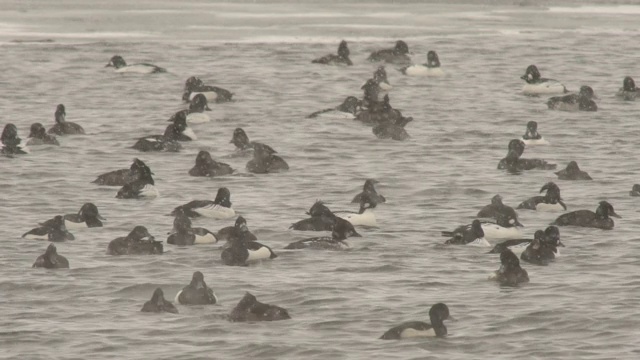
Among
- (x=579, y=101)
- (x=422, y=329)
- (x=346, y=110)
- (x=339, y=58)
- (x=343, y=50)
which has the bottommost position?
(x=422, y=329)

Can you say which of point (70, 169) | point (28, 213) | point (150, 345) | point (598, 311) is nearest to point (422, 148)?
point (70, 169)

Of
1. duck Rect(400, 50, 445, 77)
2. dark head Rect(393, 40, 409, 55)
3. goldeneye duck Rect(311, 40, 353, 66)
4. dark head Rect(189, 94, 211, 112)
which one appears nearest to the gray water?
duck Rect(400, 50, 445, 77)

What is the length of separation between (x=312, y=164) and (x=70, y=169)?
406 centimetres

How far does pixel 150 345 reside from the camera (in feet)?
57.5

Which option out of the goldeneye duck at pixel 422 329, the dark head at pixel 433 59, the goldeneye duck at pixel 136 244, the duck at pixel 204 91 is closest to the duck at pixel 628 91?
the dark head at pixel 433 59

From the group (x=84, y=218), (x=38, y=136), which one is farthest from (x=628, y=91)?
(x=84, y=218)

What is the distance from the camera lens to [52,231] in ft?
73.4

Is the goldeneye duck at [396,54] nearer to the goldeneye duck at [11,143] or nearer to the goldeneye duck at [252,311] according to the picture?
the goldeneye duck at [11,143]

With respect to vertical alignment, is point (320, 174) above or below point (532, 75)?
below

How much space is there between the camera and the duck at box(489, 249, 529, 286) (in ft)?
66.3

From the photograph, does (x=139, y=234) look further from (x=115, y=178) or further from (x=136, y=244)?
(x=115, y=178)

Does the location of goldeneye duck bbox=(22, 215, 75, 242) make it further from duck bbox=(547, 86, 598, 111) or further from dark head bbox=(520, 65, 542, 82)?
dark head bbox=(520, 65, 542, 82)

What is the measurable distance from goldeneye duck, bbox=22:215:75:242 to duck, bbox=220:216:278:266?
89.5 inches

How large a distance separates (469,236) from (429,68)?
17458mm
